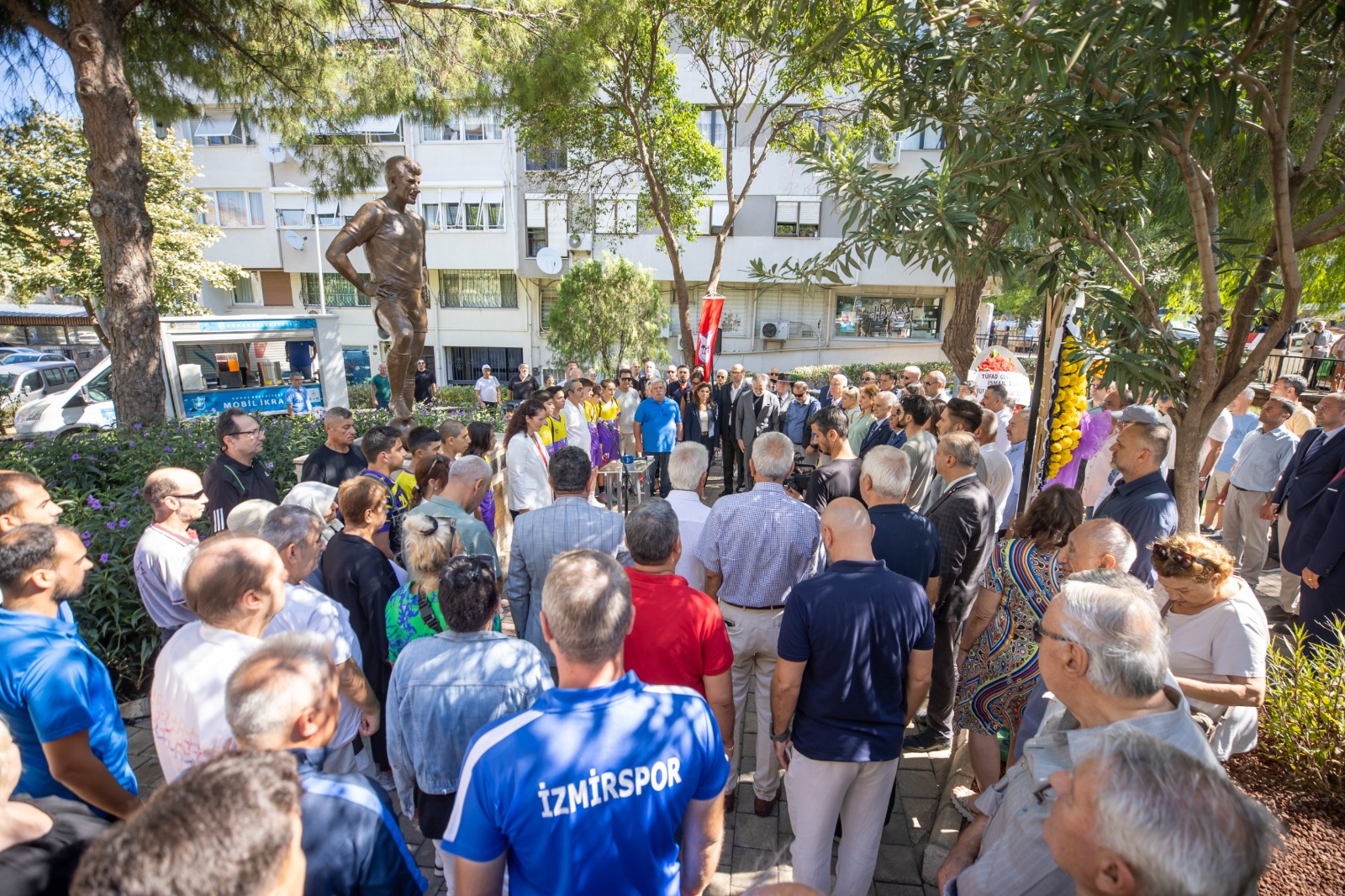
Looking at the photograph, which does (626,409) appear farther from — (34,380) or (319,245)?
(319,245)

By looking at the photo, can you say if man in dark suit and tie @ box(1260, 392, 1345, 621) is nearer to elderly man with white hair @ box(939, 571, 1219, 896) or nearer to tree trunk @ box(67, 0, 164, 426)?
elderly man with white hair @ box(939, 571, 1219, 896)

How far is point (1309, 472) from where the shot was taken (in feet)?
16.8

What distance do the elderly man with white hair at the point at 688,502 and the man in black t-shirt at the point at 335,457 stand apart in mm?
2373

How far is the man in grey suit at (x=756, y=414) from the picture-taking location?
8.85 m

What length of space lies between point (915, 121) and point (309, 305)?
26981mm

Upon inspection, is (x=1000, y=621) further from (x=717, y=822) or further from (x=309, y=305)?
(x=309, y=305)

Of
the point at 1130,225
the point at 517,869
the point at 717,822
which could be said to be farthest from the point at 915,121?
the point at 517,869

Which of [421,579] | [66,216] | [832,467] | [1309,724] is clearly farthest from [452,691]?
[66,216]

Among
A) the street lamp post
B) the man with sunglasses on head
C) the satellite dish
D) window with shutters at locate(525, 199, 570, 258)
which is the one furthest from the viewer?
window with shutters at locate(525, 199, 570, 258)

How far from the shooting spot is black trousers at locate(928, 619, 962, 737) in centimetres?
380

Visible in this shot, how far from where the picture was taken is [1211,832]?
3.85ft

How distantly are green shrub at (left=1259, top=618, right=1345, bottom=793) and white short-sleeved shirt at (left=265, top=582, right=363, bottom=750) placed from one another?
390 cm

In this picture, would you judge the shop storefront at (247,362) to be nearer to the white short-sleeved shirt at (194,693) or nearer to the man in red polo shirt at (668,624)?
the white short-sleeved shirt at (194,693)

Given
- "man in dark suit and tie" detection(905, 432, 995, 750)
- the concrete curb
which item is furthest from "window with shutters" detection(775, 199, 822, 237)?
the concrete curb
